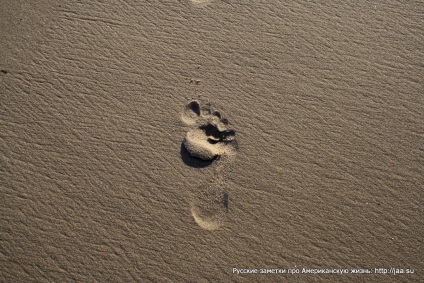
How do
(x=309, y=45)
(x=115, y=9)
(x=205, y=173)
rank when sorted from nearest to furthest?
(x=205, y=173), (x=309, y=45), (x=115, y=9)

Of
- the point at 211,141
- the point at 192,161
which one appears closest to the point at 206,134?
the point at 211,141

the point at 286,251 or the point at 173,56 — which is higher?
the point at 173,56

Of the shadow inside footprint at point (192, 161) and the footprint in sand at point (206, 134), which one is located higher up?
the footprint in sand at point (206, 134)

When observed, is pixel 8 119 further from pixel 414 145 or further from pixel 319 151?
pixel 414 145

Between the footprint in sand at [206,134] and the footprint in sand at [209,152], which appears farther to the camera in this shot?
the footprint in sand at [206,134]

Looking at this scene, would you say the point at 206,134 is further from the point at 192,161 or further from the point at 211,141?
the point at 192,161

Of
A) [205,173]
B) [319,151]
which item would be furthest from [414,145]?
[205,173]
